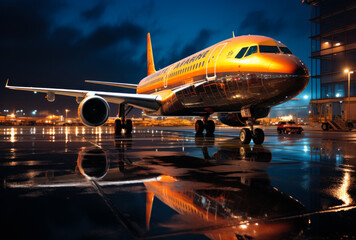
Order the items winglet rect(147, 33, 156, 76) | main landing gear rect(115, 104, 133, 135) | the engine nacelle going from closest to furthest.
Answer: the engine nacelle, main landing gear rect(115, 104, 133, 135), winglet rect(147, 33, 156, 76)

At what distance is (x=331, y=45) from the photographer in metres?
51.2

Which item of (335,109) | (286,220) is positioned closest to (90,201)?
(286,220)

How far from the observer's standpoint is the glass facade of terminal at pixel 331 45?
4941cm

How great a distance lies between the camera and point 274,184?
5156 millimetres

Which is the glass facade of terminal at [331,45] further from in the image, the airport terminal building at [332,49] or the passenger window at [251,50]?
the passenger window at [251,50]

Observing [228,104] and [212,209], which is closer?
[212,209]

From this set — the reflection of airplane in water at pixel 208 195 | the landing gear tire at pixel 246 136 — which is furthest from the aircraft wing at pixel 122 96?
the reflection of airplane in water at pixel 208 195

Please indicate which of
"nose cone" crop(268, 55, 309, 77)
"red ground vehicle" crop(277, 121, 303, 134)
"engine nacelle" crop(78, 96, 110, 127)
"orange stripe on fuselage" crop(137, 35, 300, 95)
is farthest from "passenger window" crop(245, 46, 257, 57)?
"red ground vehicle" crop(277, 121, 303, 134)

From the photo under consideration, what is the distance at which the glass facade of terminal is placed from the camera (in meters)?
49.4

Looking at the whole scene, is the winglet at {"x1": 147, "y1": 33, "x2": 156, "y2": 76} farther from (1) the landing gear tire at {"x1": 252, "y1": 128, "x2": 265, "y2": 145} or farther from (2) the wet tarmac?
(2) the wet tarmac

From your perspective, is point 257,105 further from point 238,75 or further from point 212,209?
point 212,209

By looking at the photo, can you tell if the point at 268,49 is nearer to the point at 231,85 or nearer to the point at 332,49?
the point at 231,85

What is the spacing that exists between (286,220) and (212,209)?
83cm

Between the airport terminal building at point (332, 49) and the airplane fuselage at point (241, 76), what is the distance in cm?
3752
